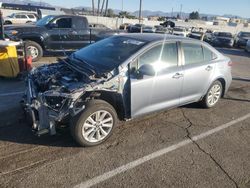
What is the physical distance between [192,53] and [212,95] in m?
1.28

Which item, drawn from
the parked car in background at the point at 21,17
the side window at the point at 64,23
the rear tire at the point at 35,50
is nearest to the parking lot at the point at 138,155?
the rear tire at the point at 35,50

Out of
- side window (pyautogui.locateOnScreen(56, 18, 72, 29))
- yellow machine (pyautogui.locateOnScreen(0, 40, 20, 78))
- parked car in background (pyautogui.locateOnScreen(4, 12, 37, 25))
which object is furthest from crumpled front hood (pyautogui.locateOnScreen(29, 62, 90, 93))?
parked car in background (pyautogui.locateOnScreen(4, 12, 37, 25))

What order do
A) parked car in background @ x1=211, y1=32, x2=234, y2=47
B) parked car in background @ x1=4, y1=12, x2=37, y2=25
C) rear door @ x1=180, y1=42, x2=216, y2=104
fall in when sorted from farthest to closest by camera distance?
parked car in background @ x1=4, y1=12, x2=37, y2=25
parked car in background @ x1=211, y1=32, x2=234, y2=47
rear door @ x1=180, y1=42, x2=216, y2=104

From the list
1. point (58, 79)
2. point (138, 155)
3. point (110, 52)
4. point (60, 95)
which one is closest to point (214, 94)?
point (110, 52)

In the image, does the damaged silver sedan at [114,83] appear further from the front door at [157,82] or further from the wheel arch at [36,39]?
the wheel arch at [36,39]

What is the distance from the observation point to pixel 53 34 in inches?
448

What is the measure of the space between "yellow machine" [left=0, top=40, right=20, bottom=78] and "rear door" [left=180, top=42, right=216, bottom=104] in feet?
15.7

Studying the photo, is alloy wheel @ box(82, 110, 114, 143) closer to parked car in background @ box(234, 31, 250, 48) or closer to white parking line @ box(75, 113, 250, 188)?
white parking line @ box(75, 113, 250, 188)

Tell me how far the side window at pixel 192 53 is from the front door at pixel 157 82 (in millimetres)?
296

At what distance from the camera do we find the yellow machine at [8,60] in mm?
7855

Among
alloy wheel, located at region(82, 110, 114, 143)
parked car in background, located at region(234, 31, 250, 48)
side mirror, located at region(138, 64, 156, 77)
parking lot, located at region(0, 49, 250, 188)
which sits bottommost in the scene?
parked car in background, located at region(234, 31, 250, 48)

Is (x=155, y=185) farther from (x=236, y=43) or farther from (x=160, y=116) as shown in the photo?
(x=236, y=43)

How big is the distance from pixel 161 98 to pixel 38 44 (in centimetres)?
→ 723

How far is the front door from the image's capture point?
15.8 ft
